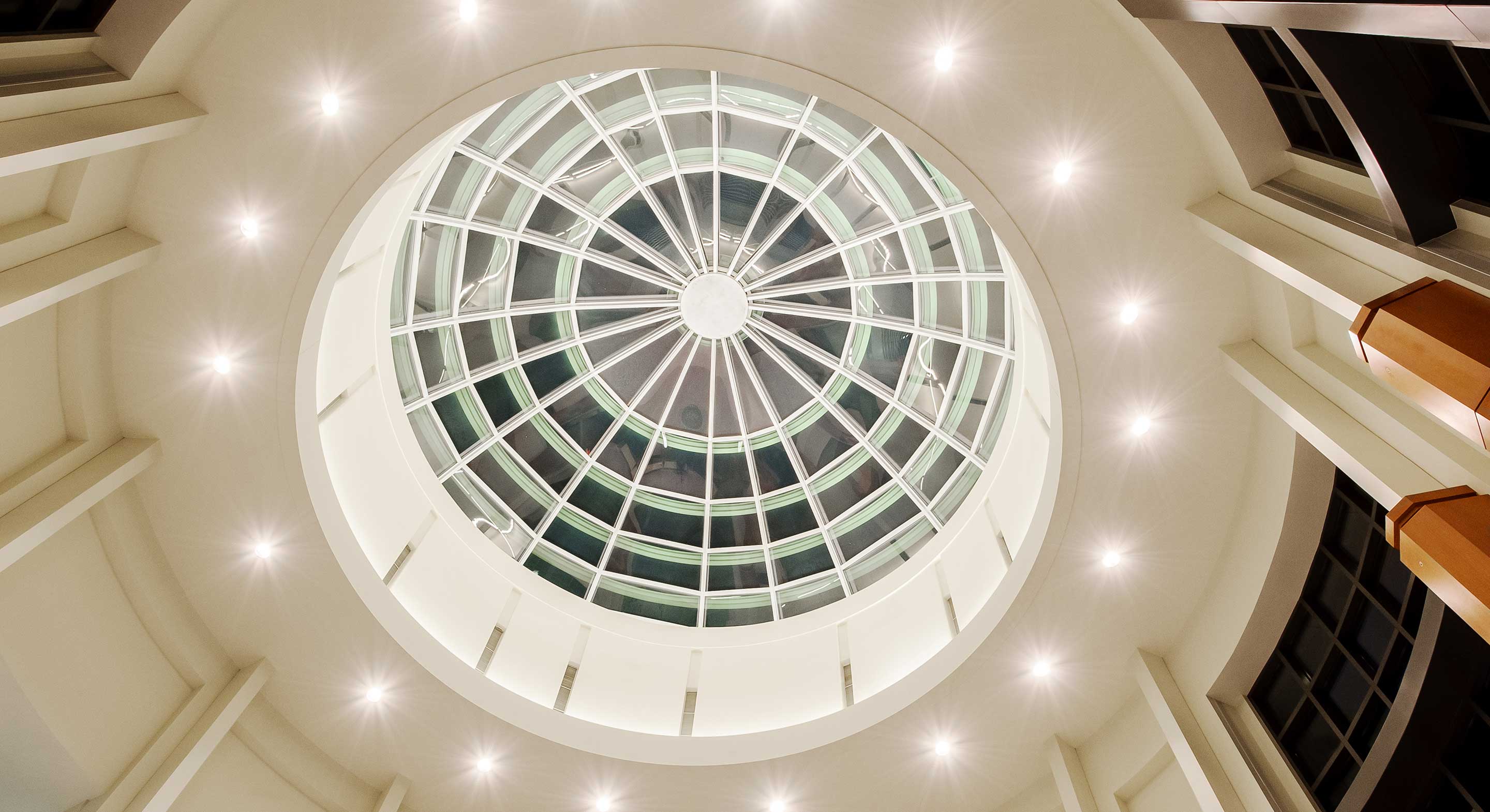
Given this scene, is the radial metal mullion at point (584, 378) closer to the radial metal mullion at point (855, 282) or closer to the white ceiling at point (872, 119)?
the radial metal mullion at point (855, 282)

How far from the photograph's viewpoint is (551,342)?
17766mm

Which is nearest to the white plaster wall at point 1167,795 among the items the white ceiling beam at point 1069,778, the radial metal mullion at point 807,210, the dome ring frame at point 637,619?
the white ceiling beam at point 1069,778

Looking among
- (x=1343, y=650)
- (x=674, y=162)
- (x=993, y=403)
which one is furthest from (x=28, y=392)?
(x=1343, y=650)

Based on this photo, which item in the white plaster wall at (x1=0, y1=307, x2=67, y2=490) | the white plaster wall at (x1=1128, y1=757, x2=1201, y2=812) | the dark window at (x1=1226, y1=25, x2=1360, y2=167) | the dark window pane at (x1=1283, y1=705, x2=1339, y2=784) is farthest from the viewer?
the white plaster wall at (x1=1128, y1=757, x2=1201, y2=812)

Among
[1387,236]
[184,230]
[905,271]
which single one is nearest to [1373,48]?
[1387,236]

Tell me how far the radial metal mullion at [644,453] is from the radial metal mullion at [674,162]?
2242 mm

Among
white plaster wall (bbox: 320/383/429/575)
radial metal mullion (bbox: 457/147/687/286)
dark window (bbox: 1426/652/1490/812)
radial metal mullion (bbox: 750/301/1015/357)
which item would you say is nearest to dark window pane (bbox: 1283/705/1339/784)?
dark window (bbox: 1426/652/1490/812)

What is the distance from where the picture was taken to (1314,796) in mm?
10789

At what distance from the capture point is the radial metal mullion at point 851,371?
17.7 meters

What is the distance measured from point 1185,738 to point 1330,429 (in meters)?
5.76

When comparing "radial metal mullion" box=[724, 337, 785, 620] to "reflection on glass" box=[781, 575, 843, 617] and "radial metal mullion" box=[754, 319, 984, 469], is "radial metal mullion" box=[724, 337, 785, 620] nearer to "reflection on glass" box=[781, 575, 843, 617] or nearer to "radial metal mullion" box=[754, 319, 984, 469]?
"reflection on glass" box=[781, 575, 843, 617]

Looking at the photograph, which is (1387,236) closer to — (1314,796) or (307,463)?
(1314,796)

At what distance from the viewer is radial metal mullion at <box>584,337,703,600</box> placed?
715 inches

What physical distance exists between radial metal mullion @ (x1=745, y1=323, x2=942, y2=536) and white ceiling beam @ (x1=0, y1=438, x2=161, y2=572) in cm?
1105
